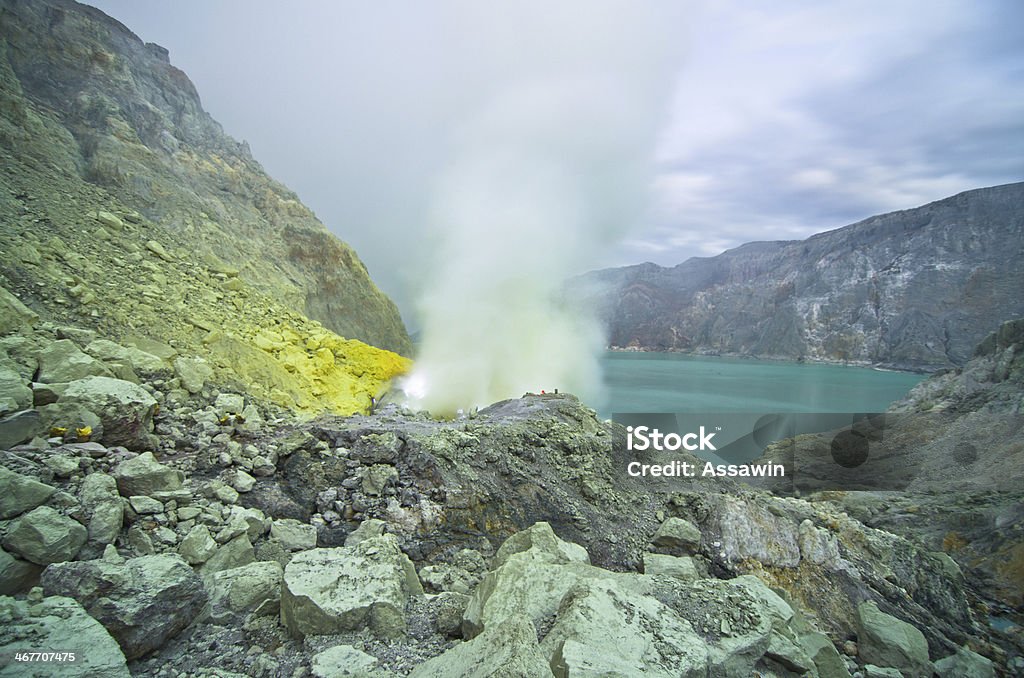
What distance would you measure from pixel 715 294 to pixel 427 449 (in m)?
107

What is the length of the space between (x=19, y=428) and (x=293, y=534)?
259cm

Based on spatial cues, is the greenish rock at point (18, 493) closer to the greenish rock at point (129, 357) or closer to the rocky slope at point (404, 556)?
the rocky slope at point (404, 556)

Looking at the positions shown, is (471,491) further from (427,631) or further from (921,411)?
(921,411)

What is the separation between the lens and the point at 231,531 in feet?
14.1

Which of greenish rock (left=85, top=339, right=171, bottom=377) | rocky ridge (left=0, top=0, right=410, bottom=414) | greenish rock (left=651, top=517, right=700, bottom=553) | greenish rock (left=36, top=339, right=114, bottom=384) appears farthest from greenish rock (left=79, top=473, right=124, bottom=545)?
greenish rock (left=651, top=517, right=700, bottom=553)

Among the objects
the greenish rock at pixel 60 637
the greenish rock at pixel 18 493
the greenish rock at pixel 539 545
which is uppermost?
the greenish rock at pixel 18 493

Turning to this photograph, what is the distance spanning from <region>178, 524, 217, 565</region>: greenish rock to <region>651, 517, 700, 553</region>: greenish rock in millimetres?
5383

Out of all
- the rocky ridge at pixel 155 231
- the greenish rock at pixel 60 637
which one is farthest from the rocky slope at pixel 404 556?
the rocky ridge at pixel 155 231

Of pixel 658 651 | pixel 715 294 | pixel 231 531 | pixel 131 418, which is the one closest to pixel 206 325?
pixel 131 418

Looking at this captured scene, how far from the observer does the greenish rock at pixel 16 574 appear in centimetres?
293

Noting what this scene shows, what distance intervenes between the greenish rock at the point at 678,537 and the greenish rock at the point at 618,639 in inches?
139

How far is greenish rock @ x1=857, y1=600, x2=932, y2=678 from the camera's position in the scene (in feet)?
16.4

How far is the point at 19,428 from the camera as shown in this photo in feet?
13.7

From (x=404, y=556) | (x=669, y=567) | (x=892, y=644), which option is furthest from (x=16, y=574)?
(x=892, y=644)
